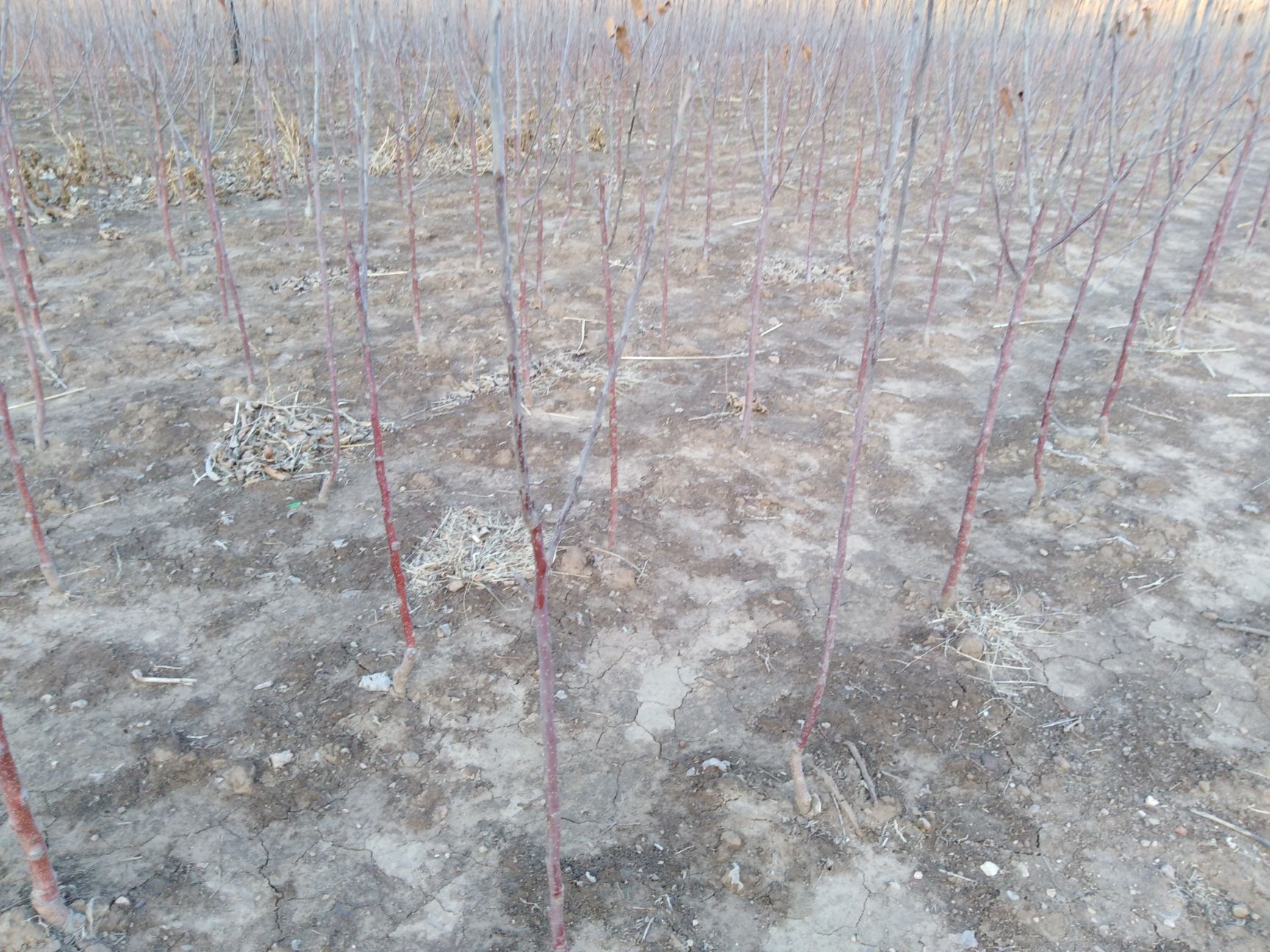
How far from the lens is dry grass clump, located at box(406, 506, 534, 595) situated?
316 cm

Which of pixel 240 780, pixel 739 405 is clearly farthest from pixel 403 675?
pixel 739 405

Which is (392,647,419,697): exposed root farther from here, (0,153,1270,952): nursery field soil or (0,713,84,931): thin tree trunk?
(0,713,84,931): thin tree trunk

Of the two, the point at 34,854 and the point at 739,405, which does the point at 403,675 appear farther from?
the point at 739,405

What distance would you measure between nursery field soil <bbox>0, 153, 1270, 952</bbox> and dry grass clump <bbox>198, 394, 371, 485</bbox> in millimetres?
89

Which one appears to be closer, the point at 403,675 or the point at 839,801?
the point at 839,801

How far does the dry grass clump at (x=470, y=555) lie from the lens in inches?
124

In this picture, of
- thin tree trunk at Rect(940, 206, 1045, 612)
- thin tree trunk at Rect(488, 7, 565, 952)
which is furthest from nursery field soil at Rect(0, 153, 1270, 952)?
thin tree trunk at Rect(488, 7, 565, 952)

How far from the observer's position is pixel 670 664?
9.30 feet

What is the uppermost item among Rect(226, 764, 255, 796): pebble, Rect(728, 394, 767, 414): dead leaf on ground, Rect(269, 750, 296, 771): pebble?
Rect(728, 394, 767, 414): dead leaf on ground

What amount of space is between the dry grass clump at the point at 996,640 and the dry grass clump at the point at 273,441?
9.72ft

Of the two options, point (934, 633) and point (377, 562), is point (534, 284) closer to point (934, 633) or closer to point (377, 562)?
point (377, 562)

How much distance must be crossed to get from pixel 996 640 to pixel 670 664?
1169 millimetres

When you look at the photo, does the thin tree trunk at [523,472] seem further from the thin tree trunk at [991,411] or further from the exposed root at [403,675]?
the thin tree trunk at [991,411]

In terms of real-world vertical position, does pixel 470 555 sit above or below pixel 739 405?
below
